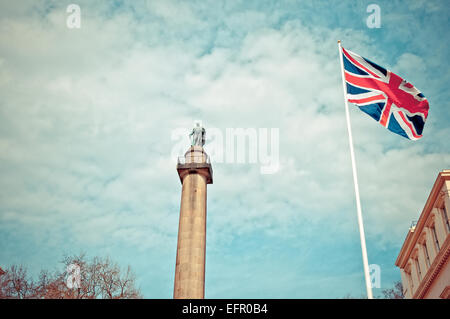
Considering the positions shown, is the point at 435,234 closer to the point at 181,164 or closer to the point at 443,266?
the point at 443,266

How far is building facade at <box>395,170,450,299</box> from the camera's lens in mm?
28594

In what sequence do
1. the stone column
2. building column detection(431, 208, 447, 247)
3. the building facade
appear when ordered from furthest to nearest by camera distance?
building column detection(431, 208, 447, 247) < the building facade < the stone column

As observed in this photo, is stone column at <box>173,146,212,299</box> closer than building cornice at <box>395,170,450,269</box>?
Yes

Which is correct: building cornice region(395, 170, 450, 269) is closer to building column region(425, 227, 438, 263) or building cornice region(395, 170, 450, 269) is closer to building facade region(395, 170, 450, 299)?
building facade region(395, 170, 450, 299)

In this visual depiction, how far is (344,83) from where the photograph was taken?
16.1 m

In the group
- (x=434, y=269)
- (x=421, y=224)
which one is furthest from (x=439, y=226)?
(x=421, y=224)

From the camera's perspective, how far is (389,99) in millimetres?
15906

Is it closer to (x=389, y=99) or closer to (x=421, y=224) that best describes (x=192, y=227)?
(x=389, y=99)

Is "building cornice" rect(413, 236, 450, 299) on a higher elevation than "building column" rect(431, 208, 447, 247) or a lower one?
lower

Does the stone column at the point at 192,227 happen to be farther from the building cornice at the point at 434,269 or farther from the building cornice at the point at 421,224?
the building cornice at the point at 434,269

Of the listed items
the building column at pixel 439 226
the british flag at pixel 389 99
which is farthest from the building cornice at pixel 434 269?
the british flag at pixel 389 99


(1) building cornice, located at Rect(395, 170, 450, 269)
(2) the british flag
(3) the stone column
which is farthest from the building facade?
(3) the stone column

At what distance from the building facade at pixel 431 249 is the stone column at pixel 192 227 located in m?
16.8

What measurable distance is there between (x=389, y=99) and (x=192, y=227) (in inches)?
503
